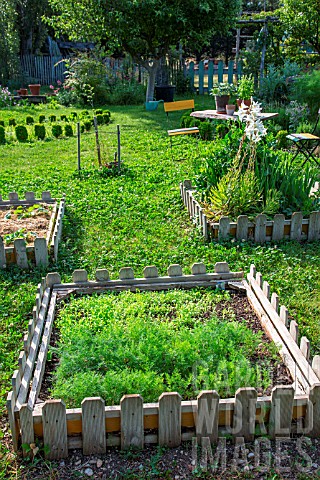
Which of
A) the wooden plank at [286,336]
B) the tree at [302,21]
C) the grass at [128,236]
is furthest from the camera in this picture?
the tree at [302,21]

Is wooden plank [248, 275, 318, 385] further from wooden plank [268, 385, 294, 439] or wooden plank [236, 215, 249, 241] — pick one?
wooden plank [236, 215, 249, 241]

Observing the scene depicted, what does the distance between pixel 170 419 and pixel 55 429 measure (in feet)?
2.16

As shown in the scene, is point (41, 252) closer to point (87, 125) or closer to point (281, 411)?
point (281, 411)

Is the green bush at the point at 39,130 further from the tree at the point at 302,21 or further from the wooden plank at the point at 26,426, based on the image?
the wooden plank at the point at 26,426

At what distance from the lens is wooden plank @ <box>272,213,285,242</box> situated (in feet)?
20.0

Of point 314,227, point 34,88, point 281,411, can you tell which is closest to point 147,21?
point 34,88

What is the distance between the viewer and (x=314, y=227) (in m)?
6.25

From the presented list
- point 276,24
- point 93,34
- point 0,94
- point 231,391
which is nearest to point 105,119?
point 93,34

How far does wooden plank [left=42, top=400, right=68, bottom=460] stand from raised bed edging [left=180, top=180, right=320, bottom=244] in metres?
3.62

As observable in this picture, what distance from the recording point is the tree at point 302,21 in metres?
15.3

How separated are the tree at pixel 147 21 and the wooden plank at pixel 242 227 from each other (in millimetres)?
11449

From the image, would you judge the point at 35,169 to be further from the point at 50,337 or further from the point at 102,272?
the point at 50,337

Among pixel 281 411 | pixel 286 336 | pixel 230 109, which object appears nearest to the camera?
pixel 281 411

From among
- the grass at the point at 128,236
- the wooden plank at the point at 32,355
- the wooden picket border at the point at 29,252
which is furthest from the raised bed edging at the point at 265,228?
the wooden plank at the point at 32,355
